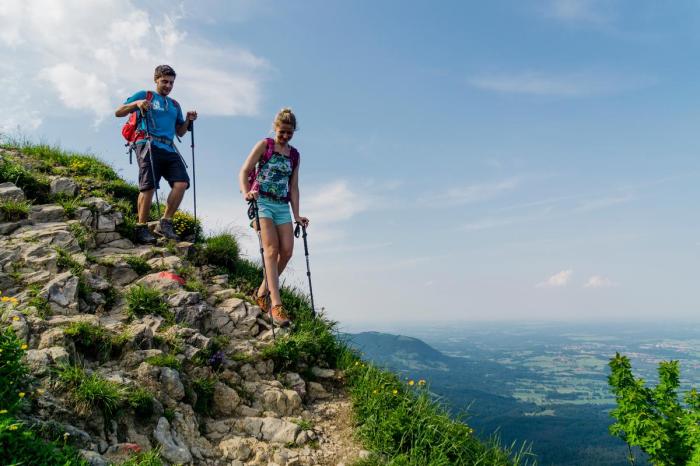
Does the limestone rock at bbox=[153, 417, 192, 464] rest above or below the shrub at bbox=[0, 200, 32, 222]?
below

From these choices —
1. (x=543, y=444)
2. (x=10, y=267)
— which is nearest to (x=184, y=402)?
(x=10, y=267)

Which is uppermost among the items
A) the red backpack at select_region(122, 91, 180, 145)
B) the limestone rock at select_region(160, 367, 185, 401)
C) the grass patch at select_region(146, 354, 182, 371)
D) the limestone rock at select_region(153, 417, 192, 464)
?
the red backpack at select_region(122, 91, 180, 145)

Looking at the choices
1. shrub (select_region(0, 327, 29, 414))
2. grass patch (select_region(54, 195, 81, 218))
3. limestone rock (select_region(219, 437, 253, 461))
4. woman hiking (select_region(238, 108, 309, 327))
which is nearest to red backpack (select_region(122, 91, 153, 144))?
grass patch (select_region(54, 195, 81, 218))

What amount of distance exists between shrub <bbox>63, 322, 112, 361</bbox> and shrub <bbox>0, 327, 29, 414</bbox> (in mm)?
1238

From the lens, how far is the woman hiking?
7.55m

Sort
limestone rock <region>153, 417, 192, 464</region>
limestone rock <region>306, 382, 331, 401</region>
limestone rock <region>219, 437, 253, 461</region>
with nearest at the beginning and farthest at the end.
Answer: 1. limestone rock <region>153, 417, 192, 464</region>
2. limestone rock <region>219, 437, 253, 461</region>
3. limestone rock <region>306, 382, 331, 401</region>

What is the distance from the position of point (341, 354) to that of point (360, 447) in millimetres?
2158

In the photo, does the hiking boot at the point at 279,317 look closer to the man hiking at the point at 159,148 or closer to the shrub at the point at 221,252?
the shrub at the point at 221,252

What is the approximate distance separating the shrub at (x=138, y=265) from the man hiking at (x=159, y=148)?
1.33m

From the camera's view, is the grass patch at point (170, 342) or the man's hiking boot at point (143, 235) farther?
the man's hiking boot at point (143, 235)

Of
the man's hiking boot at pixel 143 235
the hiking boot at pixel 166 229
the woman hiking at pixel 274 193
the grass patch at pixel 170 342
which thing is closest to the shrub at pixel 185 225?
the hiking boot at pixel 166 229

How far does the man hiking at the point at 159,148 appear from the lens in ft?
29.4

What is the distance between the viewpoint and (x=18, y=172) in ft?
30.7

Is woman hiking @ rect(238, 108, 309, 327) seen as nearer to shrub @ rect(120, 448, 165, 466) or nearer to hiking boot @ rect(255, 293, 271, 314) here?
hiking boot @ rect(255, 293, 271, 314)
